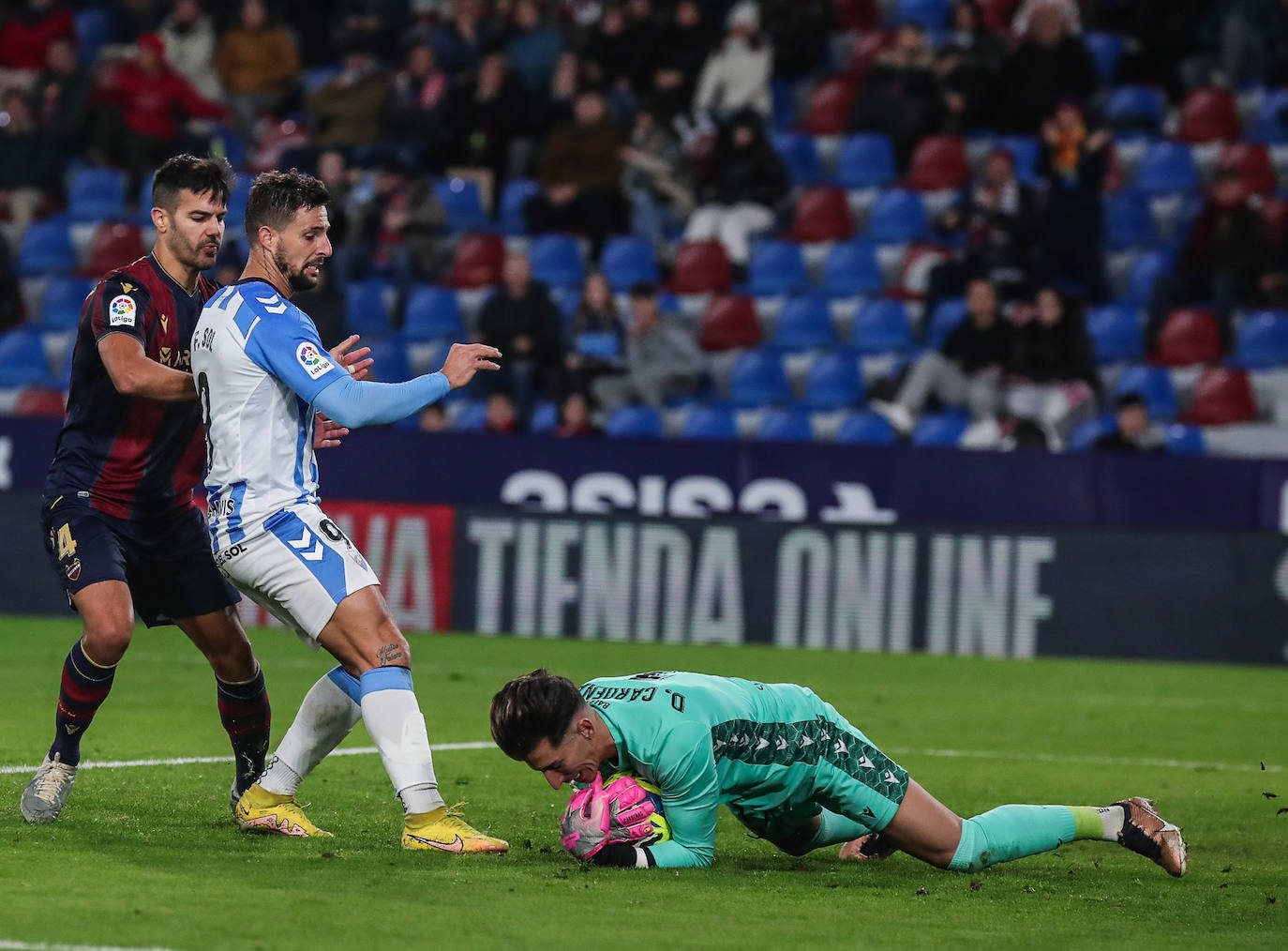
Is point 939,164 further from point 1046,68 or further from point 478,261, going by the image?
point 478,261

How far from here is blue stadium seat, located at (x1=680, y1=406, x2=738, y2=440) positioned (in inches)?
667

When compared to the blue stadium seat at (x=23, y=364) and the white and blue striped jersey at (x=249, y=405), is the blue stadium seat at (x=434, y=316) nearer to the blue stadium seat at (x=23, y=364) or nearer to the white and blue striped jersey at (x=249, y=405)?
the blue stadium seat at (x=23, y=364)

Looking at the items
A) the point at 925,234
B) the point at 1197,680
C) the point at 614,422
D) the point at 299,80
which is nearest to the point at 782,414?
the point at 614,422

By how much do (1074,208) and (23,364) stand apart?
418 inches

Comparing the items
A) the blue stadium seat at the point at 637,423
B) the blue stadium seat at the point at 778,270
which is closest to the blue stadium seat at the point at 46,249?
the blue stadium seat at the point at 637,423

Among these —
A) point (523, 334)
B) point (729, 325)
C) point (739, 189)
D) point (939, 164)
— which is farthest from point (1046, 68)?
point (523, 334)

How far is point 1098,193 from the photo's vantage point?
16828 millimetres

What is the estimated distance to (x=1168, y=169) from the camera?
17.7 meters

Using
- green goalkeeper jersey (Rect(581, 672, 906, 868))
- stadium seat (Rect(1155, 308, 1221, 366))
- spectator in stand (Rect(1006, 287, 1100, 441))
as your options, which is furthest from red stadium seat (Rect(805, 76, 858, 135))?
green goalkeeper jersey (Rect(581, 672, 906, 868))

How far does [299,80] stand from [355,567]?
665 inches

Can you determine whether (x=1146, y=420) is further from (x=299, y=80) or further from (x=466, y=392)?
(x=299, y=80)

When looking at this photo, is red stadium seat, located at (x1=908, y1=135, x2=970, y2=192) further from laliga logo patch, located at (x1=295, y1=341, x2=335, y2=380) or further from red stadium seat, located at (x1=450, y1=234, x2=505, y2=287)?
laliga logo patch, located at (x1=295, y1=341, x2=335, y2=380)

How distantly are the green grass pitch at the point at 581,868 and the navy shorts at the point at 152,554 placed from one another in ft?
2.55

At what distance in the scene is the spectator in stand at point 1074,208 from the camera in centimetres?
1669
